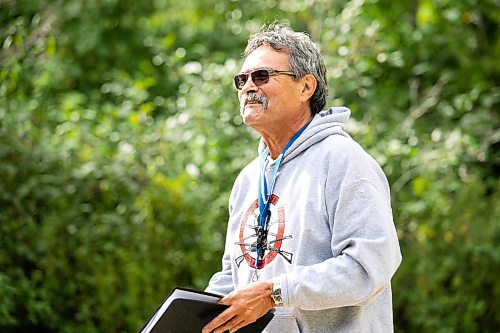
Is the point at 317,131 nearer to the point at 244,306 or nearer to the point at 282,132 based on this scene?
the point at 282,132

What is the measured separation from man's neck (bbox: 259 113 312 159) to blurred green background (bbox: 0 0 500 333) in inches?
101

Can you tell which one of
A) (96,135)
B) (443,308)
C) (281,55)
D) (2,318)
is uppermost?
(281,55)

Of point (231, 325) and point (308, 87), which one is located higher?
point (308, 87)

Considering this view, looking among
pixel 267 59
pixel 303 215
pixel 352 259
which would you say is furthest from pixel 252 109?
pixel 352 259

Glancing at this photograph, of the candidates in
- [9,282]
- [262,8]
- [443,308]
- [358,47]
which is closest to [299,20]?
[262,8]

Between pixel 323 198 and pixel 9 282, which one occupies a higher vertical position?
pixel 323 198

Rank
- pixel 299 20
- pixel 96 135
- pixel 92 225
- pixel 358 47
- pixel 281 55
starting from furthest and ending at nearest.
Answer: pixel 299 20, pixel 358 47, pixel 96 135, pixel 92 225, pixel 281 55

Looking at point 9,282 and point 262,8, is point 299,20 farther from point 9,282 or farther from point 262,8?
point 9,282

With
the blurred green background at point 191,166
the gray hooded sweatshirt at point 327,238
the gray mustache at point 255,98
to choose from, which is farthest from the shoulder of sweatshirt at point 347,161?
the blurred green background at point 191,166

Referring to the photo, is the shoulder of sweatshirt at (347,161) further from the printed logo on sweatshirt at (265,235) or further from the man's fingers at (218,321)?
the man's fingers at (218,321)

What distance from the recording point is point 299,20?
7.27 meters

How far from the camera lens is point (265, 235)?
2.63 metres

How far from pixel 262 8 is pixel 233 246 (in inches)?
190

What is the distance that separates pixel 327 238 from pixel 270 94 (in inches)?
18.6
